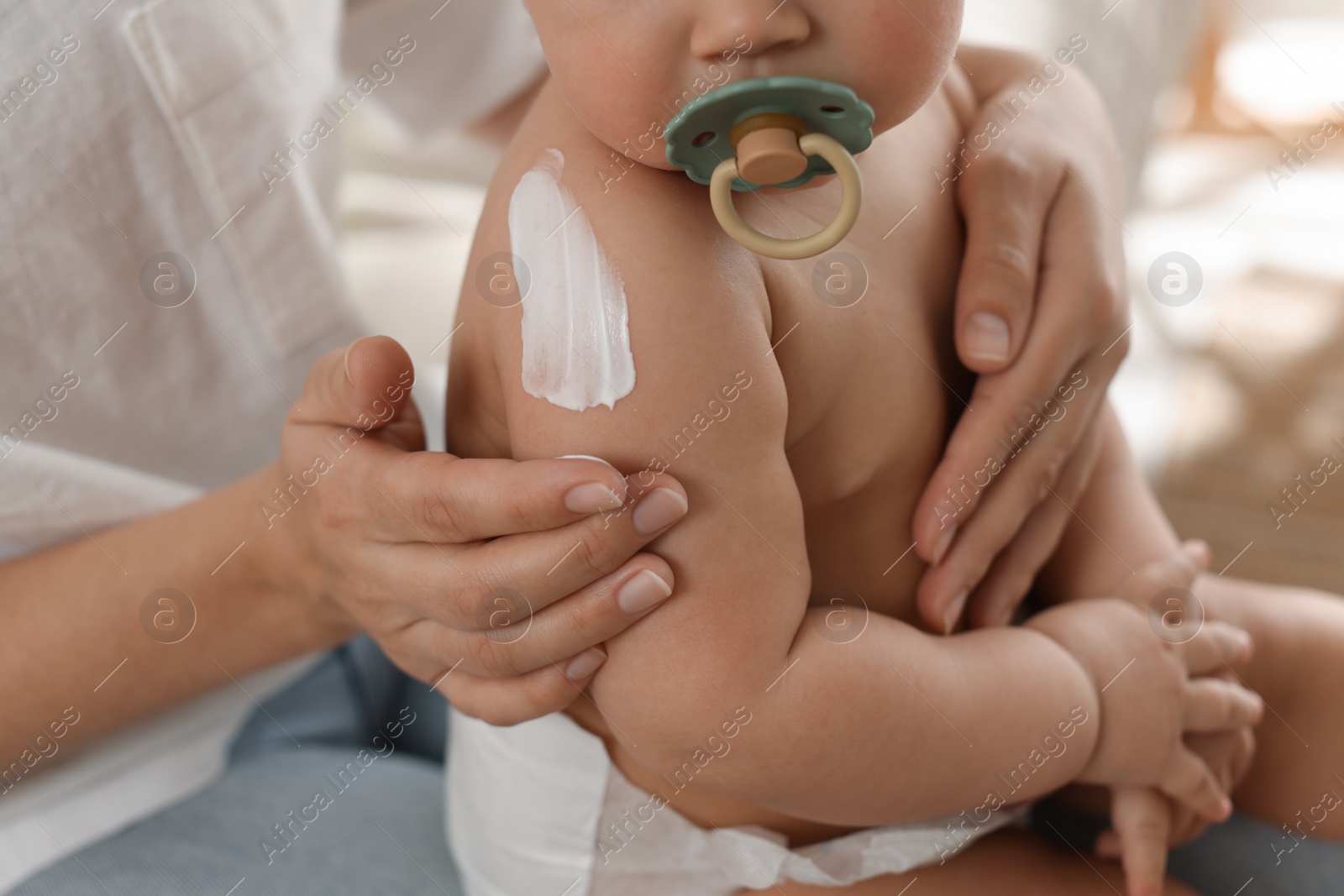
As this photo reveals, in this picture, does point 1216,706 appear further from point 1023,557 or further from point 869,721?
point 869,721

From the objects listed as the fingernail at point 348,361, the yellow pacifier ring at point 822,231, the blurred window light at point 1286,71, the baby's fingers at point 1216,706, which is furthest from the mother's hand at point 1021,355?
the blurred window light at point 1286,71

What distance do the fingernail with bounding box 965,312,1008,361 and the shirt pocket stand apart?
1.61ft

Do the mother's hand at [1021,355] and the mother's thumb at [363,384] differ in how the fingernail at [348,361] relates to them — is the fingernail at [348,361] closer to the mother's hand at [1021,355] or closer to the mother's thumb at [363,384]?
the mother's thumb at [363,384]

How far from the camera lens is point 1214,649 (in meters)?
0.60

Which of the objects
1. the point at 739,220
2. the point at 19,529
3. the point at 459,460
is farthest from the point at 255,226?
the point at 739,220

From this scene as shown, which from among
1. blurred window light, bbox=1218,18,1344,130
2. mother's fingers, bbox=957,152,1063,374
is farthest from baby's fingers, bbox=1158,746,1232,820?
blurred window light, bbox=1218,18,1344,130

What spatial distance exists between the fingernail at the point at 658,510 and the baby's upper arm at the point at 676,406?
0.4 inches

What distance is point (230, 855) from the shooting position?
64 centimetres

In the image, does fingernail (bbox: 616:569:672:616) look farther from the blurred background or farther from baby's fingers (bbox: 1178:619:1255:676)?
the blurred background

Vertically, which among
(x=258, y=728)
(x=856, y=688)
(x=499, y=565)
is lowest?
(x=258, y=728)

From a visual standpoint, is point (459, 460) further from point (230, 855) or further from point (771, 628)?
point (230, 855)

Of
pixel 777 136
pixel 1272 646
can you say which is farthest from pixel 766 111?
pixel 1272 646

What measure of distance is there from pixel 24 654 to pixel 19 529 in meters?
0.08

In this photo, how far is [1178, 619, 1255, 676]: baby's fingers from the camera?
0.59 meters
